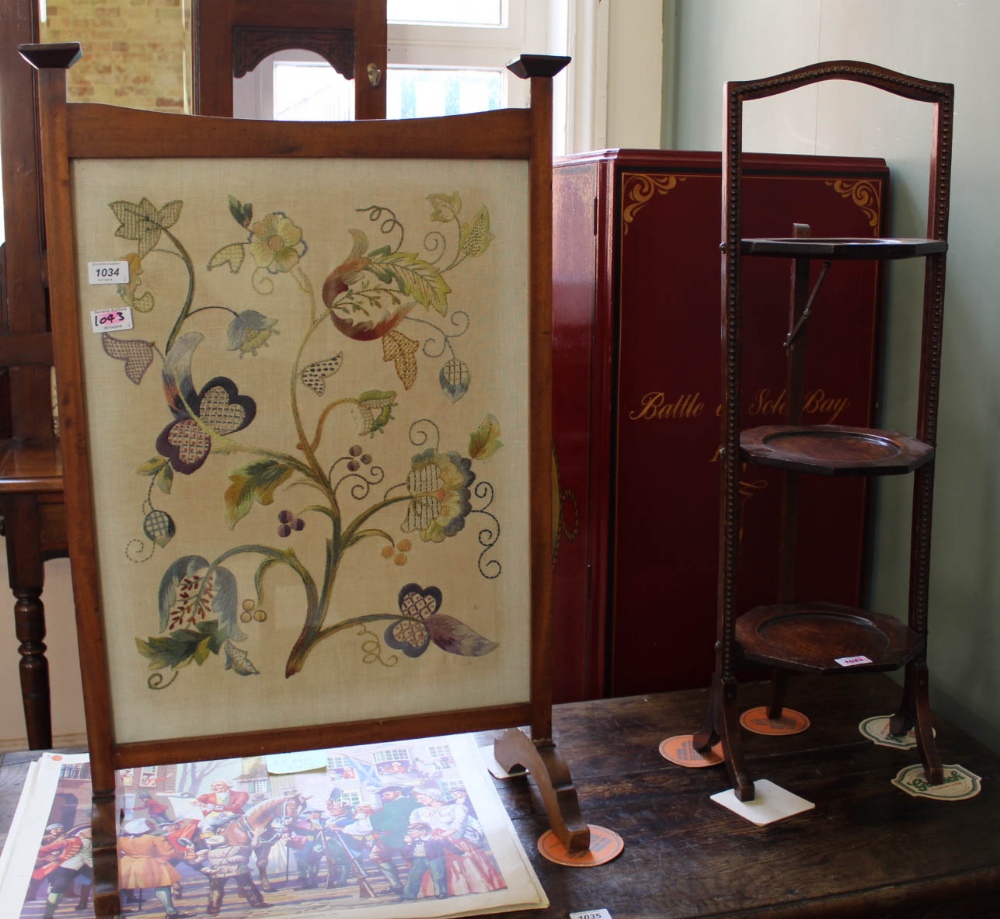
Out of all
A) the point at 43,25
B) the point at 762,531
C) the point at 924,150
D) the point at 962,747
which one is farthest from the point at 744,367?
the point at 43,25

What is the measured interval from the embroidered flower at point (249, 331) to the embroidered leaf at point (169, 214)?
12 centimetres

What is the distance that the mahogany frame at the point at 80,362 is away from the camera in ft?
3.79

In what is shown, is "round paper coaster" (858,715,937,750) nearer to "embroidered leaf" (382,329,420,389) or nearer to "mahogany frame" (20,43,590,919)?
"mahogany frame" (20,43,590,919)

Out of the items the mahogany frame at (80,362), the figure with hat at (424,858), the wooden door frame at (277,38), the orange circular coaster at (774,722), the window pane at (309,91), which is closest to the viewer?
the mahogany frame at (80,362)

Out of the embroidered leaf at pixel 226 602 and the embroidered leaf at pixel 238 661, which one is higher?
the embroidered leaf at pixel 226 602

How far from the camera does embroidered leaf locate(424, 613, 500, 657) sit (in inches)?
52.6

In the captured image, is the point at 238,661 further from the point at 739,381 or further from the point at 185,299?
the point at 739,381

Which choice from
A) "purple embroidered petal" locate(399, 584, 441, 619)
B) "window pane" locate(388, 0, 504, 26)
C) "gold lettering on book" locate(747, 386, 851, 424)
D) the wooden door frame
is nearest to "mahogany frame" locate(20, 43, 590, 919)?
"purple embroidered petal" locate(399, 584, 441, 619)

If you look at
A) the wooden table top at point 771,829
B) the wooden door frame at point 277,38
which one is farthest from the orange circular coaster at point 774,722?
the wooden door frame at point 277,38

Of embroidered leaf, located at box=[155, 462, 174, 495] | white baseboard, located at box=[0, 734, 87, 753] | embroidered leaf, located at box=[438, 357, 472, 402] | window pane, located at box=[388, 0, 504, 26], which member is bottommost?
white baseboard, located at box=[0, 734, 87, 753]

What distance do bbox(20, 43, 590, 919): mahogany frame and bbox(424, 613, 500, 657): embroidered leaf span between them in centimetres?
7

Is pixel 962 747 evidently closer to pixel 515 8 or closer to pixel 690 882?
pixel 690 882

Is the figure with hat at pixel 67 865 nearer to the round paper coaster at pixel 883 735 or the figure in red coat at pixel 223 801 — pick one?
the figure in red coat at pixel 223 801

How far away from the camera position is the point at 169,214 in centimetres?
119
